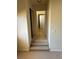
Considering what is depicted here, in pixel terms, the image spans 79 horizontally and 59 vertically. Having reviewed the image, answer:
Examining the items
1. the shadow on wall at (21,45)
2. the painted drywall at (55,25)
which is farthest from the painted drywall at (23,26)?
the painted drywall at (55,25)

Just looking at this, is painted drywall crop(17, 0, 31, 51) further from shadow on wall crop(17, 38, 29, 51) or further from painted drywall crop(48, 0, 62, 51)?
painted drywall crop(48, 0, 62, 51)

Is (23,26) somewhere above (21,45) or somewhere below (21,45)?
above

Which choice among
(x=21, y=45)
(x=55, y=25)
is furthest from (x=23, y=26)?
(x=55, y=25)

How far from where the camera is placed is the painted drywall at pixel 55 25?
21.7 ft

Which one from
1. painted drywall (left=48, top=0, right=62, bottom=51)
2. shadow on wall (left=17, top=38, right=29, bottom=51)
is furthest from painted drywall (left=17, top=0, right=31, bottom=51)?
painted drywall (left=48, top=0, right=62, bottom=51)

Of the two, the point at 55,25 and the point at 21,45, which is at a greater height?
the point at 55,25

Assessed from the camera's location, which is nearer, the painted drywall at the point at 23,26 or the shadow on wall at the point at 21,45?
the painted drywall at the point at 23,26

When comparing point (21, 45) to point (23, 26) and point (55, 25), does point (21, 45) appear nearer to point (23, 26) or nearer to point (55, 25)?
point (23, 26)

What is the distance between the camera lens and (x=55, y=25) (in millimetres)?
6699

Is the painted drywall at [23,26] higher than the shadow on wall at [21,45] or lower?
higher

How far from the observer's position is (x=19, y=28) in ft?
22.1

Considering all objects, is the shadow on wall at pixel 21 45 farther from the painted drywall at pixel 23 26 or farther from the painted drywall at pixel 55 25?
the painted drywall at pixel 55 25
